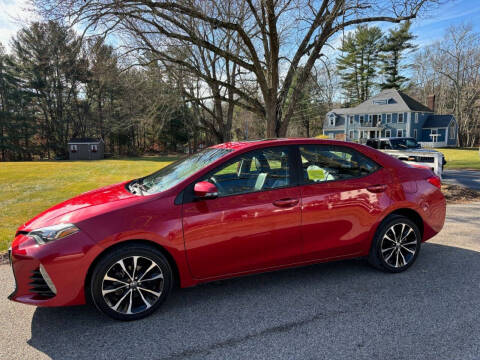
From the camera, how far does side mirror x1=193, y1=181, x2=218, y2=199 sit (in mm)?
2963

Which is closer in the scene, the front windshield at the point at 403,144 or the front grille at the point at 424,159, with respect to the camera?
the front grille at the point at 424,159

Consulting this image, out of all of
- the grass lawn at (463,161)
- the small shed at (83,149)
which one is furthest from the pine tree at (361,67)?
the small shed at (83,149)

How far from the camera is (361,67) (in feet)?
185

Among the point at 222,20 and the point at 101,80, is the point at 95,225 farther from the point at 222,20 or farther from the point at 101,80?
the point at 101,80

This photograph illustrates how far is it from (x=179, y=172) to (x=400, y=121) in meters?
49.1

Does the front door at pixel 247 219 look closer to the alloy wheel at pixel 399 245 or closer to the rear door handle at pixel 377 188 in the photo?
the rear door handle at pixel 377 188

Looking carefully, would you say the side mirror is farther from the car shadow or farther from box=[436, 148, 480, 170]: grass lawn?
box=[436, 148, 480, 170]: grass lawn

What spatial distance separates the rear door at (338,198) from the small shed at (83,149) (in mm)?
45212

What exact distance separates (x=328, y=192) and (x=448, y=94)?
63.2 meters

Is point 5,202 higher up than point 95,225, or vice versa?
point 95,225

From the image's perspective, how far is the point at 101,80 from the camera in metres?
10.3

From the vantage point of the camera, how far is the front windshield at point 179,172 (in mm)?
3301

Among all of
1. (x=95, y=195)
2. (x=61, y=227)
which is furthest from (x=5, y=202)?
(x=61, y=227)

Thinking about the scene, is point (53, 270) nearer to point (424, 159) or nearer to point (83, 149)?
point (424, 159)
